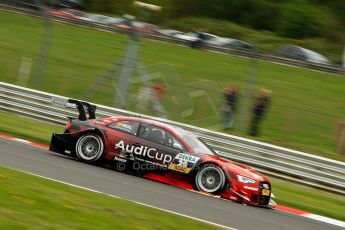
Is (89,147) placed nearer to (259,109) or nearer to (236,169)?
(236,169)

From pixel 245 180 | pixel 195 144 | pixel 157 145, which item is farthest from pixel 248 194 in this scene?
pixel 157 145

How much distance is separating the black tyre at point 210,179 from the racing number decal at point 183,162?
0.20 meters

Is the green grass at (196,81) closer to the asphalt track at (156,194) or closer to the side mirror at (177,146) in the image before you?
the side mirror at (177,146)

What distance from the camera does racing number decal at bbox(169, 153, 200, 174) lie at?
1345cm

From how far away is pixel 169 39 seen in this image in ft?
112

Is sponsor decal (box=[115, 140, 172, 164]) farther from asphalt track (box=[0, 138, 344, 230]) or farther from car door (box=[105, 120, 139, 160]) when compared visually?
asphalt track (box=[0, 138, 344, 230])

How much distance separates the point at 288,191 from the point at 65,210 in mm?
7677

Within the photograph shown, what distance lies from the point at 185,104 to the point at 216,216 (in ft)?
27.1

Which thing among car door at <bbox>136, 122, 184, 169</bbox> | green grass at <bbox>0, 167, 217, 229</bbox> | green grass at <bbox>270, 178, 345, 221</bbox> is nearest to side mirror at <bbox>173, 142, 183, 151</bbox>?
car door at <bbox>136, 122, 184, 169</bbox>

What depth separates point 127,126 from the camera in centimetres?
1440

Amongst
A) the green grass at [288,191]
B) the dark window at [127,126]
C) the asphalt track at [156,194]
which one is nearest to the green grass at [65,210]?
the green grass at [288,191]

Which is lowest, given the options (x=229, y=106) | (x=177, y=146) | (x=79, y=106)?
(x=177, y=146)

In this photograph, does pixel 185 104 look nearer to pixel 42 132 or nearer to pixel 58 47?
pixel 42 132

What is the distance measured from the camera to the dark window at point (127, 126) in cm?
1429
